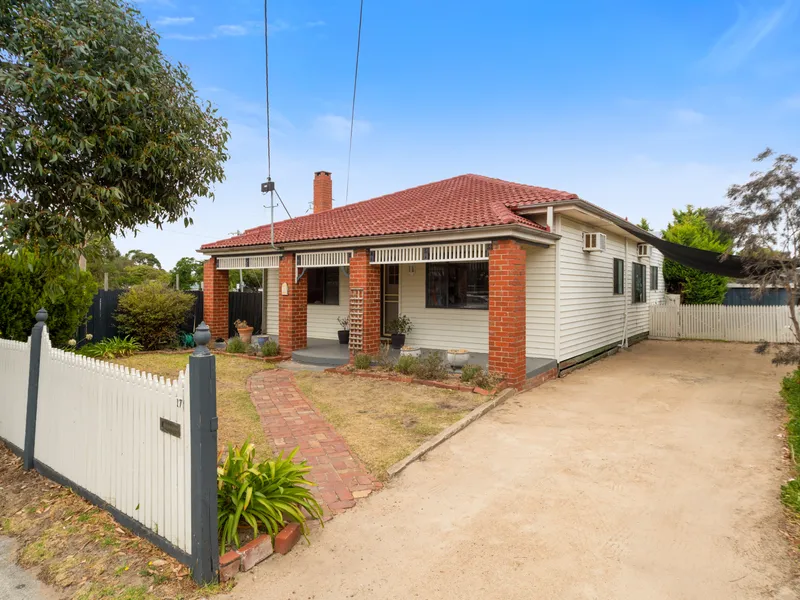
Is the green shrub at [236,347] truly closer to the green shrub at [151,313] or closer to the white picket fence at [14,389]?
the green shrub at [151,313]

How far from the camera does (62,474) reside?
4.19 metres

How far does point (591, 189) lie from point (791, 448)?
799 inches

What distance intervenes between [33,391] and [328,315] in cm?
924

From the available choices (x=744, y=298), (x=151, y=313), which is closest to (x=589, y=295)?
(x=151, y=313)

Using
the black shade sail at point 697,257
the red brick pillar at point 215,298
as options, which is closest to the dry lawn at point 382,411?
the red brick pillar at point 215,298

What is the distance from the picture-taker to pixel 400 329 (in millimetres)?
11570

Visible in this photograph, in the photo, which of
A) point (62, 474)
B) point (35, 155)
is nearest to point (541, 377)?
point (62, 474)

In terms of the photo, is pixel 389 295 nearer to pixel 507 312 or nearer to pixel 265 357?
pixel 265 357

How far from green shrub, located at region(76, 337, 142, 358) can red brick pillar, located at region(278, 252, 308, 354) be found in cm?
390

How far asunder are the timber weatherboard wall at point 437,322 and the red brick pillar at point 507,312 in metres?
2.29

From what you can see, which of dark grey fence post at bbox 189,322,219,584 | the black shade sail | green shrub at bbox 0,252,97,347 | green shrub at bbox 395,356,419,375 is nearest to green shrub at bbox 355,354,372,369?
green shrub at bbox 395,356,419,375

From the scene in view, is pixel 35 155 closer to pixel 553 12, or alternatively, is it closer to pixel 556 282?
pixel 556 282

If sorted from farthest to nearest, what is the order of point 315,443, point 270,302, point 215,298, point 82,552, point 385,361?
1. point 270,302
2. point 215,298
3. point 385,361
4. point 315,443
5. point 82,552

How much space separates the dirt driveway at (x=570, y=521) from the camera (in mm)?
2830
